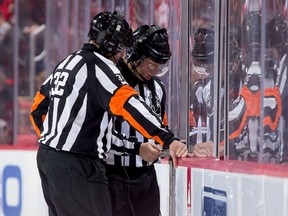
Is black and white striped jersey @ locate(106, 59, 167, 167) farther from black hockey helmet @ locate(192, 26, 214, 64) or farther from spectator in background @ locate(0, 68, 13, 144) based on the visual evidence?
spectator in background @ locate(0, 68, 13, 144)

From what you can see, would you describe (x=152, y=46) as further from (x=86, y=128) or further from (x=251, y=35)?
(x=251, y=35)

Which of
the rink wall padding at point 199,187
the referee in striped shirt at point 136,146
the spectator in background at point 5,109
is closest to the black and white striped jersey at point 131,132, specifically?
the referee in striped shirt at point 136,146

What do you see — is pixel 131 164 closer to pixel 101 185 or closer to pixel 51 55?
pixel 101 185

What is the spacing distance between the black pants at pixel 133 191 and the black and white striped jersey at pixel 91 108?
1.22 ft

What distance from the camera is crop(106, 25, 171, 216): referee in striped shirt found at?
136 inches

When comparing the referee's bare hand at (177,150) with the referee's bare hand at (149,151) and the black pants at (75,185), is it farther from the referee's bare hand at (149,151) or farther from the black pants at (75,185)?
the black pants at (75,185)

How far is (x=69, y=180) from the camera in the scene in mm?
3023

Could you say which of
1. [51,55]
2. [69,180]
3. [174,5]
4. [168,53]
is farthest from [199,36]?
[51,55]

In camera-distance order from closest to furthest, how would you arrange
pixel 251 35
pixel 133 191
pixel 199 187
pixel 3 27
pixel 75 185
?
1. pixel 251 35
2. pixel 75 185
3. pixel 199 187
4. pixel 133 191
5. pixel 3 27

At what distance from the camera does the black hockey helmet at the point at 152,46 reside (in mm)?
3465

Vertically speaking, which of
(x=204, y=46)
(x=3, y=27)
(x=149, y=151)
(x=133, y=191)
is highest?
(x=3, y=27)

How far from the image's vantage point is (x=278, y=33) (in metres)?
2.24

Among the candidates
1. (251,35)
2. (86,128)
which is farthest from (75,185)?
(251,35)

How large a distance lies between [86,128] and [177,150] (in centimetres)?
32
